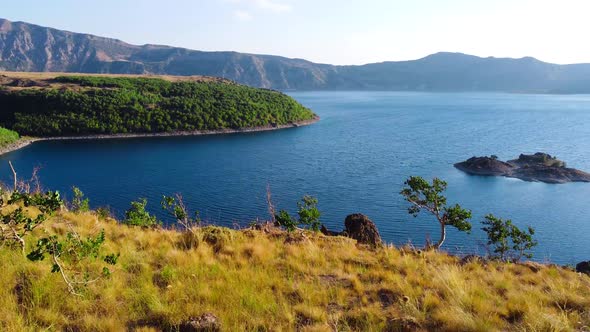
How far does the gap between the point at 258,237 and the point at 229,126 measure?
133 m

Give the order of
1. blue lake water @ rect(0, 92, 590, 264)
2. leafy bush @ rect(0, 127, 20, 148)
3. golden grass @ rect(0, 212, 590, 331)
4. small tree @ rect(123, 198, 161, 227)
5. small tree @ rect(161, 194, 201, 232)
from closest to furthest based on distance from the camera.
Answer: golden grass @ rect(0, 212, 590, 331) < small tree @ rect(161, 194, 201, 232) < small tree @ rect(123, 198, 161, 227) < blue lake water @ rect(0, 92, 590, 264) < leafy bush @ rect(0, 127, 20, 148)

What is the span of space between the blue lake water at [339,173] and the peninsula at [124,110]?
883 centimetres

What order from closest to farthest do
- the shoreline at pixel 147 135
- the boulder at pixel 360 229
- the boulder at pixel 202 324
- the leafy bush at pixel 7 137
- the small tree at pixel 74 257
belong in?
the boulder at pixel 202 324 < the small tree at pixel 74 257 < the boulder at pixel 360 229 < the leafy bush at pixel 7 137 < the shoreline at pixel 147 135

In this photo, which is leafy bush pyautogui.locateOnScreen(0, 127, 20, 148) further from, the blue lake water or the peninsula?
the blue lake water

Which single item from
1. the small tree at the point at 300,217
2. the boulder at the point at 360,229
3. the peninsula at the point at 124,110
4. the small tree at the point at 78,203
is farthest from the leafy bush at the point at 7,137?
the boulder at the point at 360,229

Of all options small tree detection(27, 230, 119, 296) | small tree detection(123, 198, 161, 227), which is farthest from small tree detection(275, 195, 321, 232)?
small tree detection(27, 230, 119, 296)

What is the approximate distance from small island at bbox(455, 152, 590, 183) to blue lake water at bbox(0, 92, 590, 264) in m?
3.33

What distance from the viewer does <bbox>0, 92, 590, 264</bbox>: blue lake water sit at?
2286 inches

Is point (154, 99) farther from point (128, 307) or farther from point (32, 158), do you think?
point (128, 307)

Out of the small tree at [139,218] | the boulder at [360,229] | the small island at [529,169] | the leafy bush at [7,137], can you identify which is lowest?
the leafy bush at [7,137]

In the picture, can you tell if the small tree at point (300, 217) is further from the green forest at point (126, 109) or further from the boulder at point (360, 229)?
the green forest at point (126, 109)

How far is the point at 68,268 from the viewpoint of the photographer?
9.62m

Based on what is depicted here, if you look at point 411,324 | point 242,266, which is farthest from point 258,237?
point 411,324

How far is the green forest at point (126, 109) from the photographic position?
128500 millimetres
